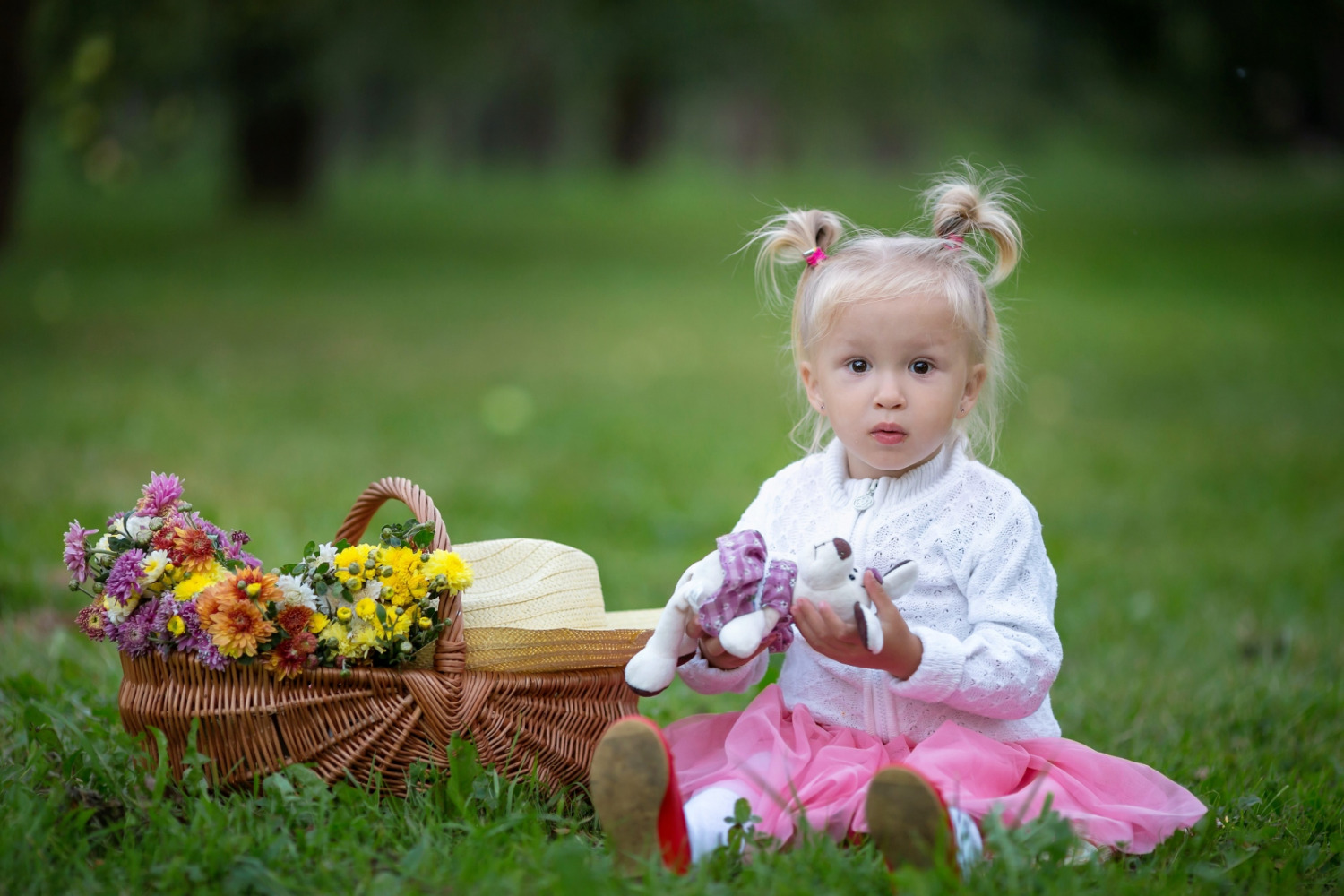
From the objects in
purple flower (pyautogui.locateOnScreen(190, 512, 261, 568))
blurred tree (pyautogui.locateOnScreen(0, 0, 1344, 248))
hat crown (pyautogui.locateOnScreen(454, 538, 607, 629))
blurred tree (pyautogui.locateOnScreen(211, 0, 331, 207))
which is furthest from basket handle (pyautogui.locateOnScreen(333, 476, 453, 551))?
blurred tree (pyautogui.locateOnScreen(211, 0, 331, 207))

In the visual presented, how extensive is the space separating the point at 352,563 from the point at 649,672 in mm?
644

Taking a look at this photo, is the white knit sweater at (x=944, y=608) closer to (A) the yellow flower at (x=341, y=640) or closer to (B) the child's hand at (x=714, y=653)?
(B) the child's hand at (x=714, y=653)

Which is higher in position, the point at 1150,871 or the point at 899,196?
the point at 899,196

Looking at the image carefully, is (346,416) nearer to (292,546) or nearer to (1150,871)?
(292,546)

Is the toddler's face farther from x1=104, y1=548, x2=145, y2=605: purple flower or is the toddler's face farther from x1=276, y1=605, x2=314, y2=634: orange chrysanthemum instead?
x1=104, y1=548, x2=145, y2=605: purple flower

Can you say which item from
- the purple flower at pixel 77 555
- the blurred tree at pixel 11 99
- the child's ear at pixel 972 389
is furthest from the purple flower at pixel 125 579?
the blurred tree at pixel 11 99

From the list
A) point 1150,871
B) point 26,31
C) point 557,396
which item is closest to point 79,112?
point 26,31

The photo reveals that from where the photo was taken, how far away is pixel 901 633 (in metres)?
2.31

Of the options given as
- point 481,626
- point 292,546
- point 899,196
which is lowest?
point 292,546

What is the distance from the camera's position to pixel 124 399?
23.5 ft

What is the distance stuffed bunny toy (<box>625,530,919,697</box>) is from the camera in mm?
2299

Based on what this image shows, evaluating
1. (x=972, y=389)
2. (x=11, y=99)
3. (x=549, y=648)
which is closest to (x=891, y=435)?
(x=972, y=389)

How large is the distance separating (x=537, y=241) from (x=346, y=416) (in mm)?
9250

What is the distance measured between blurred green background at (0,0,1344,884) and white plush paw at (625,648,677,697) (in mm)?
1121
